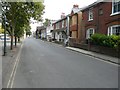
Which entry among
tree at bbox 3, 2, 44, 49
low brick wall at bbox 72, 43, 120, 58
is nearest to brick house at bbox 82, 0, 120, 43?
low brick wall at bbox 72, 43, 120, 58

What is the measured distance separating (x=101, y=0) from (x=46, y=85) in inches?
907

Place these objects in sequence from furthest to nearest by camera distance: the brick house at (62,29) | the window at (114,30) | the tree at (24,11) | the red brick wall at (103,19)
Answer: the brick house at (62,29) < the red brick wall at (103,19) < the tree at (24,11) < the window at (114,30)

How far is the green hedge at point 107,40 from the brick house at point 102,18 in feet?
7.12

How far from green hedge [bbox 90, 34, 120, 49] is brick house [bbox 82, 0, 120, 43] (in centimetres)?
217

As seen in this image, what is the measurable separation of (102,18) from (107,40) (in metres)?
7.63

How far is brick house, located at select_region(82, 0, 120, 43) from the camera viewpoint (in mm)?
26969

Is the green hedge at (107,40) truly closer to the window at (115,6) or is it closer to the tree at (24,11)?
the window at (115,6)

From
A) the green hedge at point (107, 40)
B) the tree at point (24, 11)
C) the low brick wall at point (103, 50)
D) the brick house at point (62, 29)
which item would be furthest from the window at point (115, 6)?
the brick house at point (62, 29)

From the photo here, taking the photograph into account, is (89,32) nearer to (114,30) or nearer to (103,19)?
(103,19)

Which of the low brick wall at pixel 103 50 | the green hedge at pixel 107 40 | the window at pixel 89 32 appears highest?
the window at pixel 89 32

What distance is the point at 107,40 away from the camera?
2336 centimetres

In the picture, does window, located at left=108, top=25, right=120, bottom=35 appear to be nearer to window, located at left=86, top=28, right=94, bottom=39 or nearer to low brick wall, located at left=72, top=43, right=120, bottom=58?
low brick wall, located at left=72, top=43, right=120, bottom=58

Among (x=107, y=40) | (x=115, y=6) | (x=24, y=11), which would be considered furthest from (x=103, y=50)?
(x=24, y=11)

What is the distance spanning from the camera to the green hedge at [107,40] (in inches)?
854
